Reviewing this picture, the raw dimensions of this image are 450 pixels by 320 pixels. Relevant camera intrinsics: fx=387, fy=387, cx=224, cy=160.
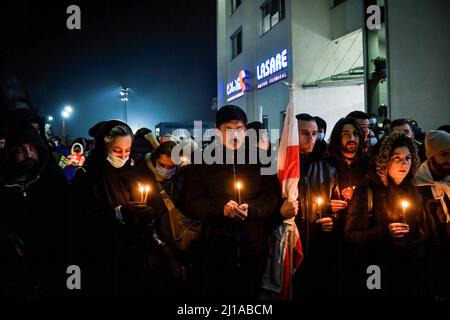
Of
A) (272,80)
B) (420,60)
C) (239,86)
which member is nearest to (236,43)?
(239,86)

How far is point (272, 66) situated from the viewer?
20.5m

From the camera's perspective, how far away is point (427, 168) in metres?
3.97

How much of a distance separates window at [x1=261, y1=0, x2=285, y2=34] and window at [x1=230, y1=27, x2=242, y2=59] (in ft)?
13.4

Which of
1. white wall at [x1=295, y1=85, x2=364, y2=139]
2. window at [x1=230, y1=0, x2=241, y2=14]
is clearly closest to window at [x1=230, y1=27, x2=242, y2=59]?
window at [x1=230, y1=0, x2=241, y2=14]

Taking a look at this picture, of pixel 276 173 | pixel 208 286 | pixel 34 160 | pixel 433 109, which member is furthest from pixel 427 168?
pixel 433 109

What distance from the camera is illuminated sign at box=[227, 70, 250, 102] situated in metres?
23.9

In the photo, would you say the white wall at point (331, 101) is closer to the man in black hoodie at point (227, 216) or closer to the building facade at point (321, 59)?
the building facade at point (321, 59)

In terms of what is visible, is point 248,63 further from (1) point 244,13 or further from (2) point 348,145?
(2) point 348,145

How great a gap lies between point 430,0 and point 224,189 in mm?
10649

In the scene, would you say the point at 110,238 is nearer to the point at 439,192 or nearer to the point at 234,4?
the point at 439,192

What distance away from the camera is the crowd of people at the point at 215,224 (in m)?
3.51

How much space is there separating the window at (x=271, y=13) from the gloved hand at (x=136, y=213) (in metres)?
17.5

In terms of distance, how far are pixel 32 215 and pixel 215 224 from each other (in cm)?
168

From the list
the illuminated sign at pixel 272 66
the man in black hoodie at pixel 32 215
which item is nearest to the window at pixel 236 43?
the illuminated sign at pixel 272 66
